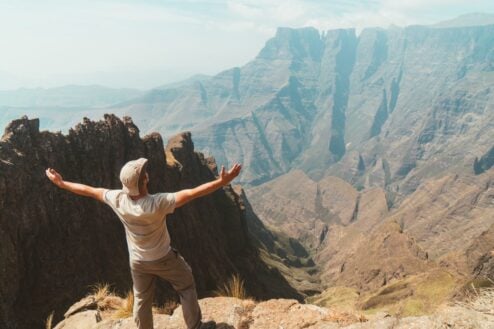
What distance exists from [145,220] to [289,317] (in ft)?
18.9

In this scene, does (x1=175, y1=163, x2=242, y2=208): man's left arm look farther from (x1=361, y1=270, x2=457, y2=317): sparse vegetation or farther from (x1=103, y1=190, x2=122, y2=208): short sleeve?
(x1=361, y1=270, x2=457, y2=317): sparse vegetation

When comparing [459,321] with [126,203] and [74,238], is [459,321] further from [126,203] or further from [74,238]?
[74,238]

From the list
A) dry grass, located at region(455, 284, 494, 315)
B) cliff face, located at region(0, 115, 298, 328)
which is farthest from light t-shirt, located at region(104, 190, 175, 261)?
cliff face, located at region(0, 115, 298, 328)

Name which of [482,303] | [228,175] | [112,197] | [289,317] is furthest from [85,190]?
[482,303]

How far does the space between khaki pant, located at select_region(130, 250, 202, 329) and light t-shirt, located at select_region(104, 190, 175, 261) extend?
0.83ft

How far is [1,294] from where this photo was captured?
3116 cm

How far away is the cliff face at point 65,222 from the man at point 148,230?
74.2 ft

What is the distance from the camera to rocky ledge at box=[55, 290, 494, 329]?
31.3ft

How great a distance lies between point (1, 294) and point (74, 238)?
545 inches

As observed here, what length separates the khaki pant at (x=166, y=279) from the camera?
1086cm

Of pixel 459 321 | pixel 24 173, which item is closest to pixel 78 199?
pixel 24 173

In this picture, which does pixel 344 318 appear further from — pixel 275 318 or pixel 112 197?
pixel 112 197

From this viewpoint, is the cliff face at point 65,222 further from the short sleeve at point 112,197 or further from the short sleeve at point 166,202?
the short sleeve at point 166,202

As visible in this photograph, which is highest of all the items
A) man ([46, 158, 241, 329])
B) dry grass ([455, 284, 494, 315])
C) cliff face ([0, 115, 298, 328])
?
man ([46, 158, 241, 329])
